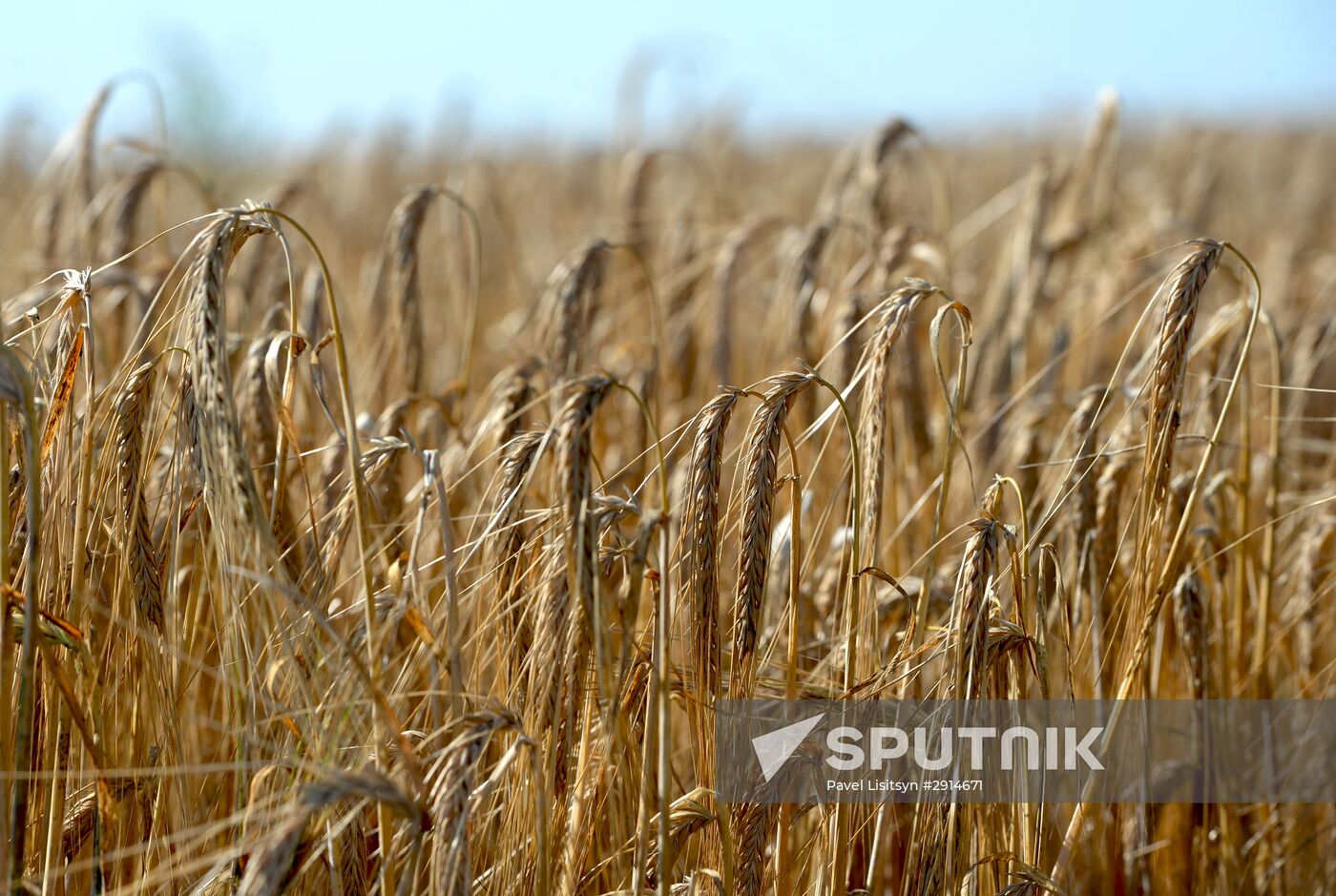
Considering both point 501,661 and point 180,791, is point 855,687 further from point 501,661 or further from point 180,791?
point 180,791

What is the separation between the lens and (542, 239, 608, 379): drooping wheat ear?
1.54 meters

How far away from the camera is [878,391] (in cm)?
93

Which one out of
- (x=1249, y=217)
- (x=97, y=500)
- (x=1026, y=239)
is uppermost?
(x=1249, y=217)

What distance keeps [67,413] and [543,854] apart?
1.69 feet

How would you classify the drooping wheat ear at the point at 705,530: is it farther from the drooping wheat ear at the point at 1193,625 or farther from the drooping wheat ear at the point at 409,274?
the drooping wheat ear at the point at 409,274

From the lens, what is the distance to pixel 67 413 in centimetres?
82

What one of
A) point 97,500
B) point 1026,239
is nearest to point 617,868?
point 97,500

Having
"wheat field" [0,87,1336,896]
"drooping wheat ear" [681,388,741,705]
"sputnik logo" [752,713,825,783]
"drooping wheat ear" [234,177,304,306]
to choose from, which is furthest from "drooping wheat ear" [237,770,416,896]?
"drooping wheat ear" [234,177,304,306]

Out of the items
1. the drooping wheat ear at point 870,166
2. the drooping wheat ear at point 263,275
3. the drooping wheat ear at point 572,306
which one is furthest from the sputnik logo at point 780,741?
the drooping wheat ear at point 263,275

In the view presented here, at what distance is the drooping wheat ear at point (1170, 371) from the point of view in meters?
0.90

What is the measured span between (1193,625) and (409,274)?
4.03 ft

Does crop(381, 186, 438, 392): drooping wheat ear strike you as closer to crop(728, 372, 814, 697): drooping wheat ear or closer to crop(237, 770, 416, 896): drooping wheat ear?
crop(728, 372, 814, 697): drooping wheat ear

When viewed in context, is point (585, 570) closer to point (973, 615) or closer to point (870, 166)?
point (973, 615)

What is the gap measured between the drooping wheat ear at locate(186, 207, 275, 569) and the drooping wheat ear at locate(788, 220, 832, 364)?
3.53 ft
